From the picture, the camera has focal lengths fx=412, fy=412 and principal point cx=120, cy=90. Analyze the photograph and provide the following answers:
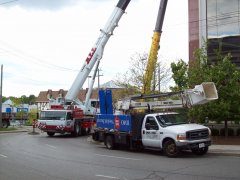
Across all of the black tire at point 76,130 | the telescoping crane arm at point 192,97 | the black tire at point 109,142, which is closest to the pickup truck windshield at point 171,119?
the telescoping crane arm at point 192,97

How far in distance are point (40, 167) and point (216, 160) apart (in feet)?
21.4

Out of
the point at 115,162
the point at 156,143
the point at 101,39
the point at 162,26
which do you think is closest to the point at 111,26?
the point at 101,39

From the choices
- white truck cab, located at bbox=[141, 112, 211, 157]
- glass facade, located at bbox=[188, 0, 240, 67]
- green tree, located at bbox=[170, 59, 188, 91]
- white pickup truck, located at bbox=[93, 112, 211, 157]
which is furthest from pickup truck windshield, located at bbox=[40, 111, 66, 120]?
white truck cab, located at bbox=[141, 112, 211, 157]

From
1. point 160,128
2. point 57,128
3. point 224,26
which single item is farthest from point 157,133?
point 224,26

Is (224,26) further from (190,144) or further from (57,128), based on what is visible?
(190,144)

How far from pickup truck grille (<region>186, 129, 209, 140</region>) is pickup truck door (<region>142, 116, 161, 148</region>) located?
1536 mm

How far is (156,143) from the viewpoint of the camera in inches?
702

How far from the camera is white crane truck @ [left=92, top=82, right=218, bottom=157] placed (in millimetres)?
16719

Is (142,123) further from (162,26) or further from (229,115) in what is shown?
(162,26)

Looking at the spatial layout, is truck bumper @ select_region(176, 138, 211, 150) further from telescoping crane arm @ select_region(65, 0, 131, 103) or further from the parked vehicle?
the parked vehicle

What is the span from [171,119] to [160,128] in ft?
2.99

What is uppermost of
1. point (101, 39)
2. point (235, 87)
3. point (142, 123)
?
point (101, 39)

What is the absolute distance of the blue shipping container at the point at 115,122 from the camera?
19938 millimetres

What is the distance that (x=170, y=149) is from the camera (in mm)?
16984
